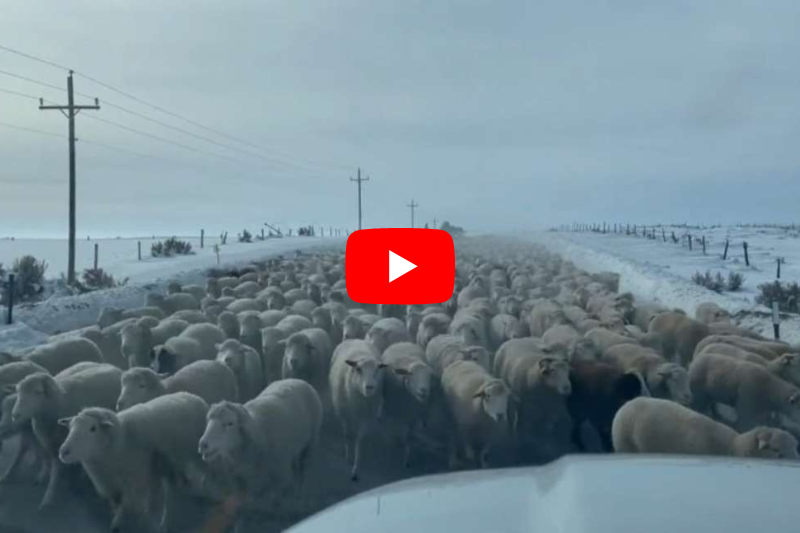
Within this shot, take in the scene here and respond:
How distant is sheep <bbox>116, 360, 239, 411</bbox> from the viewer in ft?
29.1

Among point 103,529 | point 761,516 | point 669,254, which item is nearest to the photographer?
point 761,516

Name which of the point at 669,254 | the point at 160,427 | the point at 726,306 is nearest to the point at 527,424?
the point at 160,427

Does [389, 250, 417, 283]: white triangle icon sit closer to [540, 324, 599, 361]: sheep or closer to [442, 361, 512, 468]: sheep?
[442, 361, 512, 468]: sheep

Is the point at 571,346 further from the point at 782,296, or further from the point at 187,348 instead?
the point at 782,296

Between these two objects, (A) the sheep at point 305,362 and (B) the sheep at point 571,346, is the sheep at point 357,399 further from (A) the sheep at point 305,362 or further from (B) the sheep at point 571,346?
(B) the sheep at point 571,346

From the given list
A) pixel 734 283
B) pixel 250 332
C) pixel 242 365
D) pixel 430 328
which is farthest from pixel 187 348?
pixel 734 283

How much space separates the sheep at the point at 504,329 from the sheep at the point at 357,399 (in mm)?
4153

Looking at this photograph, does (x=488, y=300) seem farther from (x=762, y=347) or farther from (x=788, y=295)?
(x=788, y=295)

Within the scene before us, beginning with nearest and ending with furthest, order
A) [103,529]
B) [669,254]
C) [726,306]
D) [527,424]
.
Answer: [103,529]
[527,424]
[726,306]
[669,254]

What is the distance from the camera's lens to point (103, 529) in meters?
7.74

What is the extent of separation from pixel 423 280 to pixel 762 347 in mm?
5231

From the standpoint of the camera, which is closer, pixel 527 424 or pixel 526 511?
pixel 526 511

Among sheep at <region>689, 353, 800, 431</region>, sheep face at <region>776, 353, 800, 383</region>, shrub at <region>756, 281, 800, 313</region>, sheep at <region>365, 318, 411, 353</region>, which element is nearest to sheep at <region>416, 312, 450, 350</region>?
sheep at <region>365, 318, 411, 353</region>

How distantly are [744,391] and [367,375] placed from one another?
423 cm
